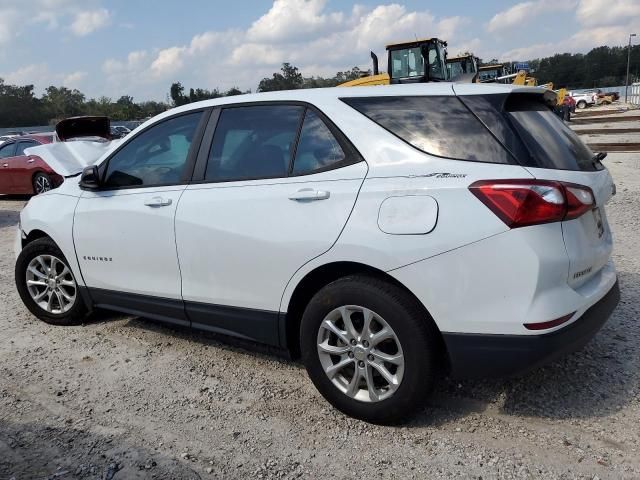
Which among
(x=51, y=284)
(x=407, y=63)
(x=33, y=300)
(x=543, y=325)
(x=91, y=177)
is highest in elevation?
(x=407, y=63)

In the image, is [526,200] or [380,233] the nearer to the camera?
[526,200]

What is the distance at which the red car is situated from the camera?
12531mm

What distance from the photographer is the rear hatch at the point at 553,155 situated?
274 cm

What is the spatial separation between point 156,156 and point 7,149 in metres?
11.3

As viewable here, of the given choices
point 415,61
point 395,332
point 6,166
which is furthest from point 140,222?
point 415,61

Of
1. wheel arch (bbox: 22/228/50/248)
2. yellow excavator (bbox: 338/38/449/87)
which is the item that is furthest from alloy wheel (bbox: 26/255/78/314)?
yellow excavator (bbox: 338/38/449/87)

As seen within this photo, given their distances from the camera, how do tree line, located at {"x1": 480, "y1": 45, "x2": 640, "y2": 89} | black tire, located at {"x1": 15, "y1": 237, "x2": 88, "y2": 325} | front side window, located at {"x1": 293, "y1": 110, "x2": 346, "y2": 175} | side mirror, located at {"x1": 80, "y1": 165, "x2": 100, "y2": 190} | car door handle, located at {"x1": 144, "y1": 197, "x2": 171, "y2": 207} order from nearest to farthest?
1. front side window, located at {"x1": 293, "y1": 110, "x2": 346, "y2": 175}
2. car door handle, located at {"x1": 144, "y1": 197, "x2": 171, "y2": 207}
3. side mirror, located at {"x1": 80, "y1": 165, "x2": 100, "y2": 190}
4. black tire, located at {"x1": 15, "y1": 237, "x2": 88, "y2": 325}
5. tree line, located at {"x1": 480, "y1": 45, "x2": 640, "y2": 89}

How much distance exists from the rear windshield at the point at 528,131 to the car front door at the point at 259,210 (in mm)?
690

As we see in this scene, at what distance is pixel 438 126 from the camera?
9.64 ft

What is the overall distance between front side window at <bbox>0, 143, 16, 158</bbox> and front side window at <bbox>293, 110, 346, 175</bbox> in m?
12.2

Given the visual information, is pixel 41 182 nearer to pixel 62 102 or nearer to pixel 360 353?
pixel 360 353

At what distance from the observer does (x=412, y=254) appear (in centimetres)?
277

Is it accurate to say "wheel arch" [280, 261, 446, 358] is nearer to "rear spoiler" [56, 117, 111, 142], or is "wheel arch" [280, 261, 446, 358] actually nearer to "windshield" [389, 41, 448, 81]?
"rear spoiler" [56, 117, 111, 142]

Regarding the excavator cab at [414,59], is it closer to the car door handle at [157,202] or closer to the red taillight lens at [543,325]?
the car door handle at [157,202]
